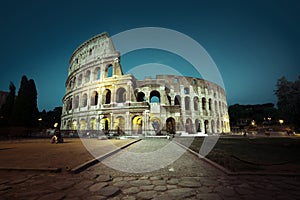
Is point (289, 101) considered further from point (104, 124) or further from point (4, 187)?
point (104, 124)

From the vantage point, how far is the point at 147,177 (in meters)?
3.33

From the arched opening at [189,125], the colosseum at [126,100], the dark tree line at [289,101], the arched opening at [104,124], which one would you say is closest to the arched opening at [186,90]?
the colosseum at [126,100]

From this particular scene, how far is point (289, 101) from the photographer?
29.3 ft

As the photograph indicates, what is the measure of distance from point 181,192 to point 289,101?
1029 centimetres

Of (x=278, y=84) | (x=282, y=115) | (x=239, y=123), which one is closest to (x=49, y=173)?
(x=282, y=115)

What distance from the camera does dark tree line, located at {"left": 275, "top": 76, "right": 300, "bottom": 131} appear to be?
8620 mm

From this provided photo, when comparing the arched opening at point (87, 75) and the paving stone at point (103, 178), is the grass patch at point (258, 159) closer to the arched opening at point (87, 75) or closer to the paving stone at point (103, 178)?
the paving stone at point (103, 178)

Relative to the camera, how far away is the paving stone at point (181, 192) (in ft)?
7.63

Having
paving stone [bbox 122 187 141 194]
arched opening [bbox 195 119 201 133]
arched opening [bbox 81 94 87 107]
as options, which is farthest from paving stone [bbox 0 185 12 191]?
arched opening [bbox 195 119 201 133]

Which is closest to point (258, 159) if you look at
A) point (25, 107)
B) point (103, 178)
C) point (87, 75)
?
point (103, 178)

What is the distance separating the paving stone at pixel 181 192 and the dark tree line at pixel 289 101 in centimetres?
974

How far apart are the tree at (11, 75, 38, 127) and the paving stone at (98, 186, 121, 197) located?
2958cm

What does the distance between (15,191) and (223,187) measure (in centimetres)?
354

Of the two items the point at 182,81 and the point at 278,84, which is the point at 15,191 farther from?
the point at 182,81
